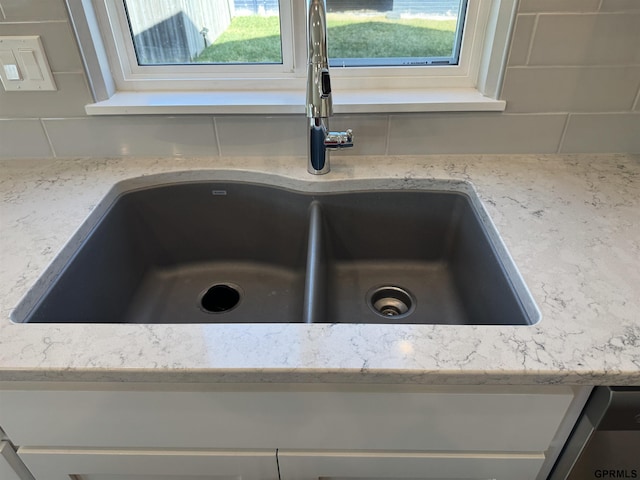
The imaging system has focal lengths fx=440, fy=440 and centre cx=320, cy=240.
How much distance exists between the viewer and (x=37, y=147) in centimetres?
110

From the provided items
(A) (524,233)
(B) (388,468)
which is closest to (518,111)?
(A) (524,233)

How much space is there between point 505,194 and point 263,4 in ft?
2.34

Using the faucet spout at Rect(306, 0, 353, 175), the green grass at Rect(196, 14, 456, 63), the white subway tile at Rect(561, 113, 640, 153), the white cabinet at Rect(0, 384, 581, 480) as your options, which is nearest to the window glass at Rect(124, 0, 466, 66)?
the green grass at Rect(196, 14, 456, 63)

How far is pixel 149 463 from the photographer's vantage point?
752 mm

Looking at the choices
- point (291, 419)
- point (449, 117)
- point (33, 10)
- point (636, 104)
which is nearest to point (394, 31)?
point (449, 117)

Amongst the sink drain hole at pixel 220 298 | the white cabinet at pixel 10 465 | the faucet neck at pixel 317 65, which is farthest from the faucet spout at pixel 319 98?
the white cabinet at pixel 10 465

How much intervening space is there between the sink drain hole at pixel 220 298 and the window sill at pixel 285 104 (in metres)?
0.42

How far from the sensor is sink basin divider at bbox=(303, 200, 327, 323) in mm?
754

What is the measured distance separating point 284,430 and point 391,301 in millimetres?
413

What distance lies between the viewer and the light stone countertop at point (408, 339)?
587 millimetres

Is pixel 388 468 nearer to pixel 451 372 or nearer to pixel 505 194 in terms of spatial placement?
pixel 451 372

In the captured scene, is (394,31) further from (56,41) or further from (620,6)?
(56,41)

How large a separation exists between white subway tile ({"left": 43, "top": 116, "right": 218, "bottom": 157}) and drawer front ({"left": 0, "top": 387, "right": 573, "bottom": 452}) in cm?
64

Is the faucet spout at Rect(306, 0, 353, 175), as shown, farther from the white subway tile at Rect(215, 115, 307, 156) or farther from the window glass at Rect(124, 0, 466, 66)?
the window glass at Rect(124, 0, 466, 66)
